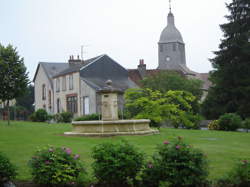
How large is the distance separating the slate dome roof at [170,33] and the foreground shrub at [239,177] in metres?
80.7

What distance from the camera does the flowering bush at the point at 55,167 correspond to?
648cm

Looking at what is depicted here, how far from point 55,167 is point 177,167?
2.14 m

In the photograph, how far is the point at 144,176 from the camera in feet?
21.8

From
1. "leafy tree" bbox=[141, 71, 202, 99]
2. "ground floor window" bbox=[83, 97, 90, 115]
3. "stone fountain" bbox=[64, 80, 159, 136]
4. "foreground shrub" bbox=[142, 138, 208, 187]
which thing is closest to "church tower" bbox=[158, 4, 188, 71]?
"leafy tree" bbox=[141, 71, 202, 99]

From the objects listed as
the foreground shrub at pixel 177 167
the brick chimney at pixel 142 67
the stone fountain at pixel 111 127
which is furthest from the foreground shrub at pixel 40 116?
the foreground shrub at pixel 177 167

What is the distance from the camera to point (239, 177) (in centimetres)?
661

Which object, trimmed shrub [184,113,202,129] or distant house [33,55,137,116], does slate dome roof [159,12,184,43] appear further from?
trimmed shrub [184,113,202,129]

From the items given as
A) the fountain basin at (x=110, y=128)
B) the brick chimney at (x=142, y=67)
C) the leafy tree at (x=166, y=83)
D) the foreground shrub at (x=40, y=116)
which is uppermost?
the brick chimney at (x=142, y=67)

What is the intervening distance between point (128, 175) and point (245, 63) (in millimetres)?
29088

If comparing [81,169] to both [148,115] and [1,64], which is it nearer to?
[148,115]

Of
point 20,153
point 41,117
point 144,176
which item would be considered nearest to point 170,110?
point 20,153

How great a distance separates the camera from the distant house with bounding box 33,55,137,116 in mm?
40844

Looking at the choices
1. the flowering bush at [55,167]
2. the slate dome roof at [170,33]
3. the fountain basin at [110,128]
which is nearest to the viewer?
the flowering bush at [55,167]

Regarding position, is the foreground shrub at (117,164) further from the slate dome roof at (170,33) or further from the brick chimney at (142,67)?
the slate dome roof at (170,33)
